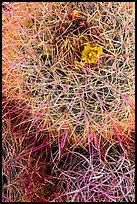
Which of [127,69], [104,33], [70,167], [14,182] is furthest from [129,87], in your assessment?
[14,182]

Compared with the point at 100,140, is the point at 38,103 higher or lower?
higher

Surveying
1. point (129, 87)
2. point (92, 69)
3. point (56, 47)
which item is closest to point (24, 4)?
point (56, 47)

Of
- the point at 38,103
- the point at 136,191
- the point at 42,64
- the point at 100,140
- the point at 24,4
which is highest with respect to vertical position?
the point at 24,4

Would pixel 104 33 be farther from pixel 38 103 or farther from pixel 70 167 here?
pixel 70 167

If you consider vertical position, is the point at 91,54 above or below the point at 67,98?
above
